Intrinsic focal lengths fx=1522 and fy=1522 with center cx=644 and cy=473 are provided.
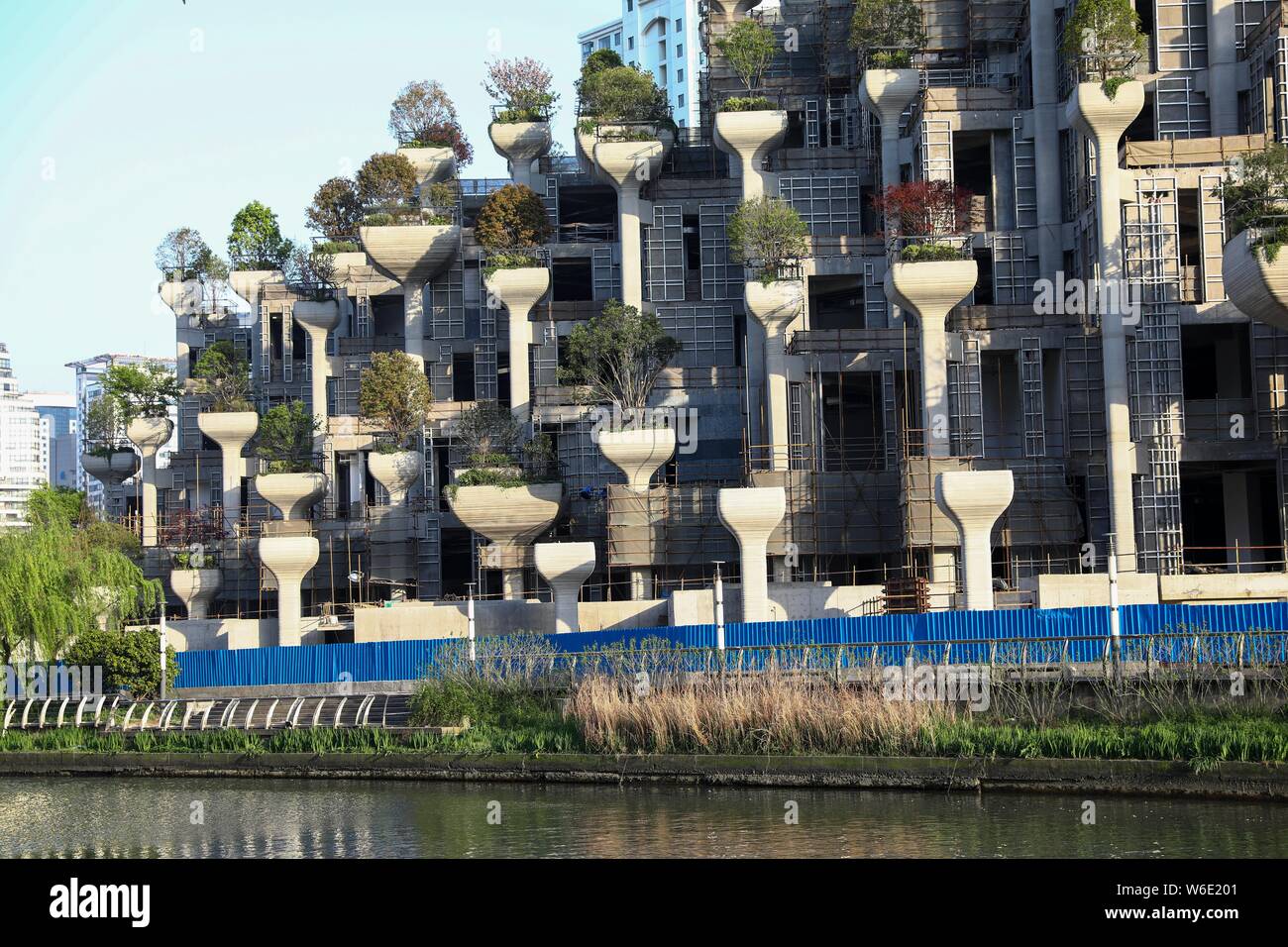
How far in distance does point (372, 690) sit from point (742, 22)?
27.9 metres

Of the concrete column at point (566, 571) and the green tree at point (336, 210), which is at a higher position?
the green tree at point (336, 210)

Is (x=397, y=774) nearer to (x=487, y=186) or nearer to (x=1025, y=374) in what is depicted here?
(x=1025, y=374)

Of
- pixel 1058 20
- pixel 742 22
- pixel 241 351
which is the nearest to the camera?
pixel 1058 20

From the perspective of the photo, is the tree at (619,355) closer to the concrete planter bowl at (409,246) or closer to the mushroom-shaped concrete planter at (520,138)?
the concrete planter bowl at (409,246)

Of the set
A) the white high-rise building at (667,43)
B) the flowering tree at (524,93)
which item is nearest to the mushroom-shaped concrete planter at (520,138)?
the flowering tree at (524,93)

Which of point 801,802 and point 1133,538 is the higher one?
point 1133,538

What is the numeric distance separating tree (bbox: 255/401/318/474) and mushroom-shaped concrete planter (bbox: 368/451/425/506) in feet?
11.5

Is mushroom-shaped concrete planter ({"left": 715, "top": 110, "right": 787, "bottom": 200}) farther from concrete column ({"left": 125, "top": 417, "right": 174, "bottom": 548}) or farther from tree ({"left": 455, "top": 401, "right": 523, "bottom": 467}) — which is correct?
concrete column ({"left": 125, "top": 417, "right": 174, "bottom": 548})

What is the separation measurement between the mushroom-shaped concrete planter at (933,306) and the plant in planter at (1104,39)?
650 cm

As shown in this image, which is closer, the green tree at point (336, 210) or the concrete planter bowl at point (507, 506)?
the concrete planter bowl at point (507, 506)

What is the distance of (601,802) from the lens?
93.9 ft

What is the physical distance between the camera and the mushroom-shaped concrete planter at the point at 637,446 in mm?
45125

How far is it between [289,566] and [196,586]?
8967 mm
